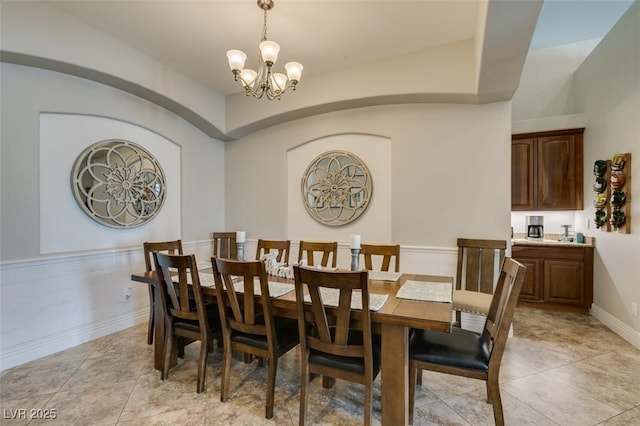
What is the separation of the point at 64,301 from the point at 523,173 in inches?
226

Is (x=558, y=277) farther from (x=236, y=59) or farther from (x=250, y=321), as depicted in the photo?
(x=236, y=59)

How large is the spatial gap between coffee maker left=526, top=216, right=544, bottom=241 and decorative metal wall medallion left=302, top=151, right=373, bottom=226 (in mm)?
2690

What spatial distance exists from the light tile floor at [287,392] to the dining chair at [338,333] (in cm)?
42

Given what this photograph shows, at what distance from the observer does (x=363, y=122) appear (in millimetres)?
3730

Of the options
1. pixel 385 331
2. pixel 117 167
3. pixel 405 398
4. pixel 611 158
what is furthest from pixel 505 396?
pixel 117 167

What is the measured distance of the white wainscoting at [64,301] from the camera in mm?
2578

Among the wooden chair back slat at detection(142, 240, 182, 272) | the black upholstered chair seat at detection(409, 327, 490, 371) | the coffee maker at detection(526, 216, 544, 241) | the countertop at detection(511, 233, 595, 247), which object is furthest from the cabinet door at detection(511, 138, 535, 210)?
the wooden chair back slat at detection(142, 240, 182, 272)

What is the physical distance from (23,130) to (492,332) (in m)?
4.04

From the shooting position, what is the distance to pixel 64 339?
9.46 feet

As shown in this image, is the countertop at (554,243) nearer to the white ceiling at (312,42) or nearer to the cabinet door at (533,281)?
the cabinet door at (533,281)

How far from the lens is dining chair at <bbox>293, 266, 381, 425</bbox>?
60.0 inches

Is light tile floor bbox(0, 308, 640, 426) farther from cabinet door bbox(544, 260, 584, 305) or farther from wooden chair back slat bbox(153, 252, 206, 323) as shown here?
cabinet door bbox(544, 260, 584, 305)

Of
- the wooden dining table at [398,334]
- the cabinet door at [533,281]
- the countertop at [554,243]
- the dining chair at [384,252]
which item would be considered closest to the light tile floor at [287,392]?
the wooden dining table at [398,334]

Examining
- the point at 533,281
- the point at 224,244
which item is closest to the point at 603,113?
the point at 533,281
